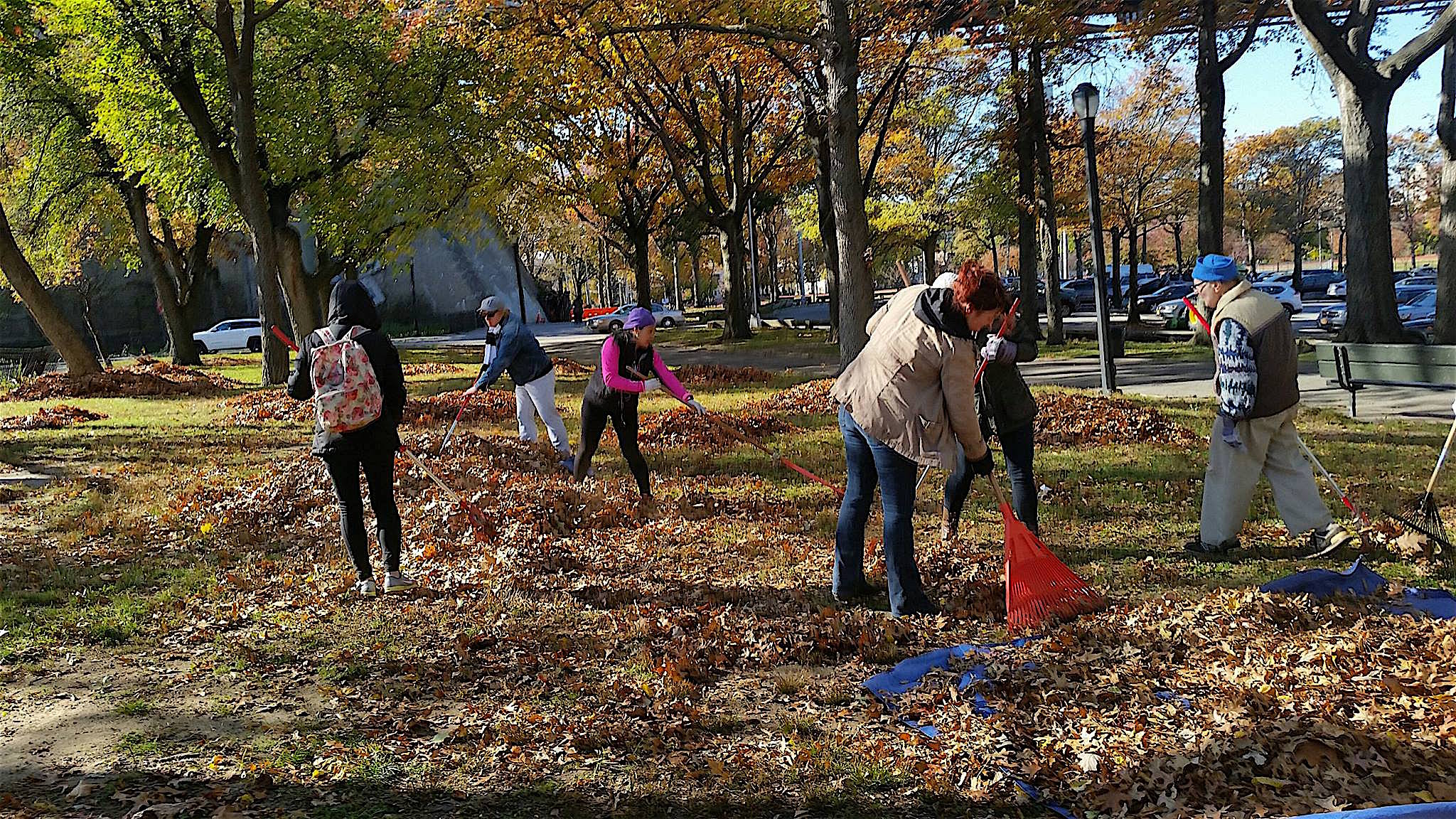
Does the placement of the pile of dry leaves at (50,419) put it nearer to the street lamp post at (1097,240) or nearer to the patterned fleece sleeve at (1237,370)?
the street lamp post at (1097,240)

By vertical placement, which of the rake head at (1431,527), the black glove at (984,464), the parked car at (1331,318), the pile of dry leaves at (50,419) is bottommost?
the rake head at (1431,527)

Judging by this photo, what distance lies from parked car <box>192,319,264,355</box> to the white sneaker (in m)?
42.4

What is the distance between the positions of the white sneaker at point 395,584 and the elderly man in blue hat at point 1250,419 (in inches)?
193

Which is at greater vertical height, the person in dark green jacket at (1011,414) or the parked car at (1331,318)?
the person in dark green jacket at (1011,414)

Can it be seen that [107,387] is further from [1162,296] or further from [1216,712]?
[1162,296]

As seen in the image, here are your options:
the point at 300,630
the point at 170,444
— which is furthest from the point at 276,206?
the point at 300,630

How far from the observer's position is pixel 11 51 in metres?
22.4

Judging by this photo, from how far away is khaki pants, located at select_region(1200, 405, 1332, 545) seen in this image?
627 centimetres

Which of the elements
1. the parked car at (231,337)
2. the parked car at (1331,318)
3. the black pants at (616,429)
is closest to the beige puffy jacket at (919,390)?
the black pants at (616,429)

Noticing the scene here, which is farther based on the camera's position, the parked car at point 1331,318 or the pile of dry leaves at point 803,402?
the parked car at point 1331,318

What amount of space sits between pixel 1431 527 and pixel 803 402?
8.63 metres

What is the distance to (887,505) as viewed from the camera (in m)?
5.46

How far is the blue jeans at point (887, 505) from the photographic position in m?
5.39

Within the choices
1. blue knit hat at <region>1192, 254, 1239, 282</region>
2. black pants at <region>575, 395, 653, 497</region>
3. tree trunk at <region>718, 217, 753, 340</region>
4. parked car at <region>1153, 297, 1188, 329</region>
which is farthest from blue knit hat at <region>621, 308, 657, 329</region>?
tree trunk at <region>718, 217, 753, 340</region>
